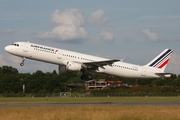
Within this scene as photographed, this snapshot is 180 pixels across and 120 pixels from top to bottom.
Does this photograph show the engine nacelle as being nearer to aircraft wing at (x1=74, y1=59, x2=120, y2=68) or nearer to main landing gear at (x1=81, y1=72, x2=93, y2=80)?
aircraft wing at (x1=74, y1=59, x2=120, y2=68)

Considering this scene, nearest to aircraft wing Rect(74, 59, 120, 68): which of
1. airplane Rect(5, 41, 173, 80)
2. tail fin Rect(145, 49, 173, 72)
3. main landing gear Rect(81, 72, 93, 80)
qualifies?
airplane Rect(5, 41, 173, 80)

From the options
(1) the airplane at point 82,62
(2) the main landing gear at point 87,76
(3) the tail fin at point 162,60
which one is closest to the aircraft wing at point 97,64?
(1) the airplane at point 82,62

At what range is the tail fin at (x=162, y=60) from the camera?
6662 centimetres

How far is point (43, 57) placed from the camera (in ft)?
179

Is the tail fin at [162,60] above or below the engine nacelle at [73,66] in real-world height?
above

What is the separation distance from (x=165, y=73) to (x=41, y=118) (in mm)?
36247

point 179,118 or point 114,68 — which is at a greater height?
point 114,68

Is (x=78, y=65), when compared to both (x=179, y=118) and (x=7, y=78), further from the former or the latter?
(x=7, y=78)

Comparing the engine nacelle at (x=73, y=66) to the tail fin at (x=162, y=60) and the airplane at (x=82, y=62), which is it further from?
the tail fin at (x=162, y=60)

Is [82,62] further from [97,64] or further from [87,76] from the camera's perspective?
[87,76]

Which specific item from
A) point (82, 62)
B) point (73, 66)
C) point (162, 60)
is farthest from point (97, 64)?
point (162, 60)

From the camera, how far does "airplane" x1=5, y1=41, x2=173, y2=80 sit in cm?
5444

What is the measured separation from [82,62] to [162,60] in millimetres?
16555

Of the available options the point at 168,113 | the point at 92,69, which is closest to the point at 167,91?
the point at 92,69
